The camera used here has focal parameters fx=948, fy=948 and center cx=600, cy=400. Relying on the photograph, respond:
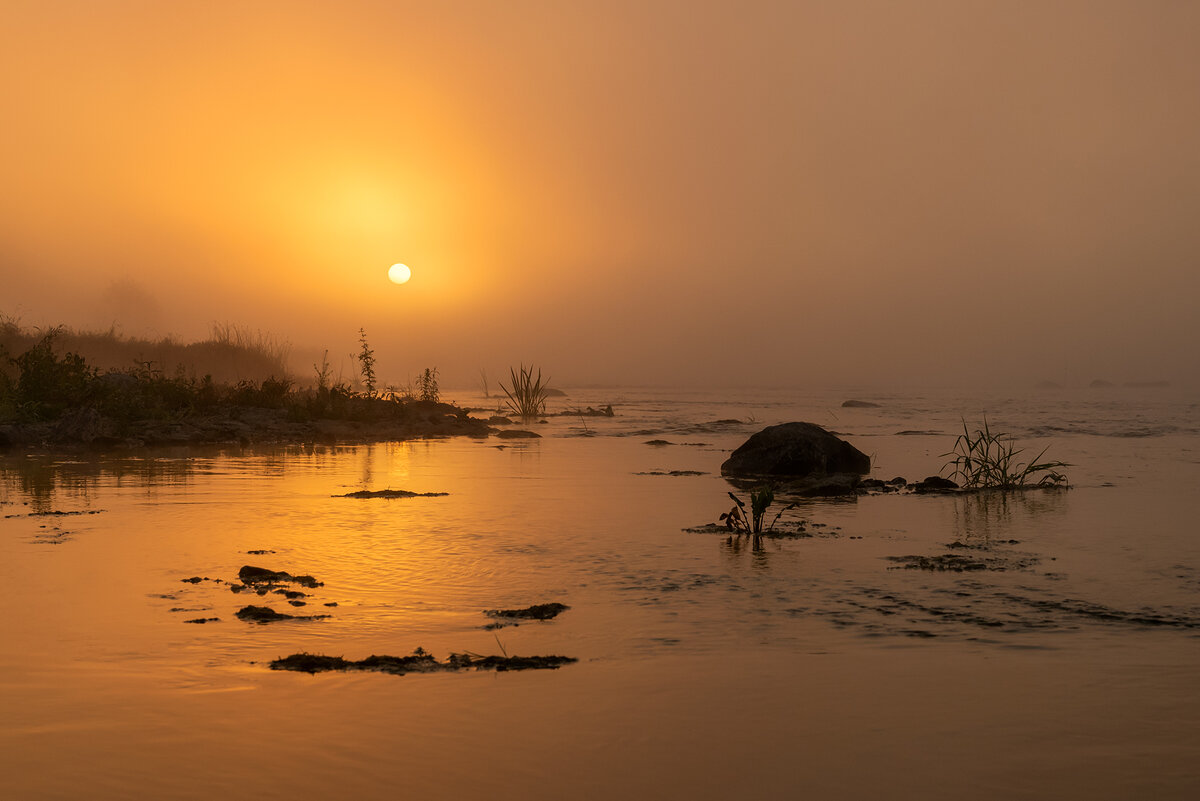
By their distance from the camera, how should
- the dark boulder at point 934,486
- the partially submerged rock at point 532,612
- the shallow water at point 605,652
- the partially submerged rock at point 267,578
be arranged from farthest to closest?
the dark boulder at point 934,486 → the partially submerged rock at point 267,578 → the partially submerged rock at point 532,612 → the shallow water at point 605,652

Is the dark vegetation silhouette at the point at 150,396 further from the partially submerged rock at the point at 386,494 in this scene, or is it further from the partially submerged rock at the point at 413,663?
the partially submerged rock at the point at 413,663

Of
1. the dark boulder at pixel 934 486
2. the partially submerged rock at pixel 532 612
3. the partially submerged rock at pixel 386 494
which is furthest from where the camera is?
the dark boulder at pixel 934 486

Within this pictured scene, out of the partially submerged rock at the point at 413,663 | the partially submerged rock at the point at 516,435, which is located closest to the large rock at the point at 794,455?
the partially submerged rock at the point at 516,435

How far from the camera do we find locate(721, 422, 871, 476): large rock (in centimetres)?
1580

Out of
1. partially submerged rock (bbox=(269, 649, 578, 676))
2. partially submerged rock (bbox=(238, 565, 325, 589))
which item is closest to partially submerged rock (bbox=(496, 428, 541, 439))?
partially submerged rock (bbox=(238, 565, 325, 589))

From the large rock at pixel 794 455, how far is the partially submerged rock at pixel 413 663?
1099 cm

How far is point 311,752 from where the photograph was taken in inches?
150

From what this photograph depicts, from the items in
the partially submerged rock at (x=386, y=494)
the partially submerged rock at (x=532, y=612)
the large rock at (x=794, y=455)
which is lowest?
the partially submerged rock at (x=532, y=612)

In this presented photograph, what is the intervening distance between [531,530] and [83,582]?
4.23 m

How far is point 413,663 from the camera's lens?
5031mm

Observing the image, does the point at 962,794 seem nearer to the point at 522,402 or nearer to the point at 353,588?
the point at 353,588

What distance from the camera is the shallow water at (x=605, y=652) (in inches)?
145

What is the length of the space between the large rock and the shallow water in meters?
4.26

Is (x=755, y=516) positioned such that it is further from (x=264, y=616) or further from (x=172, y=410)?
(x=172, y=410)
